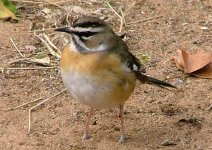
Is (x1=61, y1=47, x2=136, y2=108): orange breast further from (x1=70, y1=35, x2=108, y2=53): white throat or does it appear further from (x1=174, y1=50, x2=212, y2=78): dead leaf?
(x1=174, y1=50, x2=212, y2=78): dead leaf

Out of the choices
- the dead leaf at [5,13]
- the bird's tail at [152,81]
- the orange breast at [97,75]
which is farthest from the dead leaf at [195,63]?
the dead leaf at [5,13]

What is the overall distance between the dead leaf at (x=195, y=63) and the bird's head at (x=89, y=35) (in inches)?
61.8

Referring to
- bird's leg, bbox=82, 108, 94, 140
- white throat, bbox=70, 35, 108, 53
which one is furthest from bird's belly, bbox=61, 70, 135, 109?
bird's leg, bbox=82, 108, 94, 140

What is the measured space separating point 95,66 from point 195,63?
1.96 meters

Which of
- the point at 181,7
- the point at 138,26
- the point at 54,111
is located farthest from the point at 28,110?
the point at 181,7

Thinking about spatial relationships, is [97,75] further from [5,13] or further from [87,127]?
[5,13]

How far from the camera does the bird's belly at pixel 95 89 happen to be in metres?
6.91

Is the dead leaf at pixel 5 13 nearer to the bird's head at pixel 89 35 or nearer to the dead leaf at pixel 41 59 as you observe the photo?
the dead leaf at pixel 41 59

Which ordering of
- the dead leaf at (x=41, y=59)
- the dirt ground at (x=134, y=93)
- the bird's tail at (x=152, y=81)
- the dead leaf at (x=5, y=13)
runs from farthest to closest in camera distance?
the dead leaf at (x=5, y=13) → the dead leaf at (x=41, y=59) → the bird's tail at (x=152, y=81) → the dirt ground at (x=134, y=93)

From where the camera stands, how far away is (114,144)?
735 centimetres

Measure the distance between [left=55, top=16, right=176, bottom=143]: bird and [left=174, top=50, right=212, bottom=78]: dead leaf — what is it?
1.44m

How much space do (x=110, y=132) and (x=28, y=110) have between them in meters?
0.85

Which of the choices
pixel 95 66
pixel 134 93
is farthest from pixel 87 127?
pixel 134 93

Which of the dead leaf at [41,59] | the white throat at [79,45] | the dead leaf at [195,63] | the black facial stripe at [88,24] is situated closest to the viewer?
the black facial stripe at [88,24]
